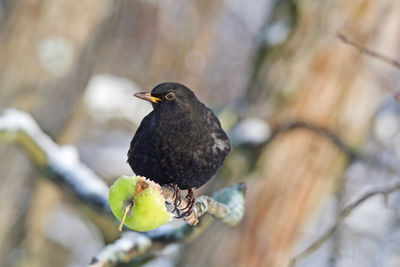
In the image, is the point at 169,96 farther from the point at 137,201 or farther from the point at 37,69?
the point at 37,69

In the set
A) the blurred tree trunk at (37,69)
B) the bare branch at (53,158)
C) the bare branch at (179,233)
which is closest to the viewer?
the bare branch at (179,233)

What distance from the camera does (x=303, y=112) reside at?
5.59 metres

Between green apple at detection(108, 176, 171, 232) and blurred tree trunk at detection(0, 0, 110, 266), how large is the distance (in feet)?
10.3

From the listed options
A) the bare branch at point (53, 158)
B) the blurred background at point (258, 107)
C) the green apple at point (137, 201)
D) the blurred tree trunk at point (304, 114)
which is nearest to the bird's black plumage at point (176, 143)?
the green apple at point (137, 201)

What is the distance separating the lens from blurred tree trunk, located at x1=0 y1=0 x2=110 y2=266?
4895 mm

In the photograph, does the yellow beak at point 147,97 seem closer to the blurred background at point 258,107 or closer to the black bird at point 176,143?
the black bird at point 176,143

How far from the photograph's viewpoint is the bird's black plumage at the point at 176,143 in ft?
9.25

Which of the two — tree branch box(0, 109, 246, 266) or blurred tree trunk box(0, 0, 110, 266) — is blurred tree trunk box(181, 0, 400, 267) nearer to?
blurred tree trunk box(0, 0, 110, 266)

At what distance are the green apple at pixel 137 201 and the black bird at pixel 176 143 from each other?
78 cm

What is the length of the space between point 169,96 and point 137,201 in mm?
1022

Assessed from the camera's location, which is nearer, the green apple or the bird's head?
the green apple

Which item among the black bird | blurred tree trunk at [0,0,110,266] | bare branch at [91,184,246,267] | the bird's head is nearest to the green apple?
bare branch at [91,184,246,267]

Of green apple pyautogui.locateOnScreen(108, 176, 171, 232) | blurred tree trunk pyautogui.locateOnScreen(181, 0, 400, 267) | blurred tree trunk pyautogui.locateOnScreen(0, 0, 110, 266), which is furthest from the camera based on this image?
blurred tree trunk pyautogui.locateOnScreen(181, 0, 400, 267)

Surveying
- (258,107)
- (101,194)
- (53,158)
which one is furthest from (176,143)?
(258,107)
